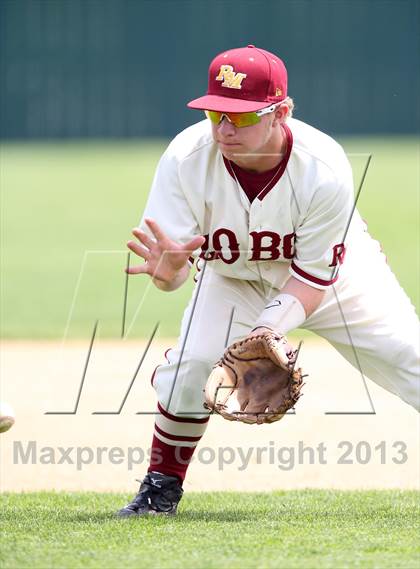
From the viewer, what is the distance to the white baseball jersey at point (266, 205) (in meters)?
3.88

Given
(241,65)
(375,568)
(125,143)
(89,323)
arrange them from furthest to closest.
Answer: (125,143) < (89,323) < (241,65) < (375,568)

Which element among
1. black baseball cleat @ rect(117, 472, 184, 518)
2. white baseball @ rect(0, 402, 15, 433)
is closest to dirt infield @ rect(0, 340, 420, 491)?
black baseball cleat @ rect(117, 472, 184, 518)

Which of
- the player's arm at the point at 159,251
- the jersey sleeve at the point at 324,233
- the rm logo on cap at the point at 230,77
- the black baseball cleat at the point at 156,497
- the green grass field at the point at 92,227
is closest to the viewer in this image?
the player's arm at the point at 159,251

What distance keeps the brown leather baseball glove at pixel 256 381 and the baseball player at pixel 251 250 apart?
0.08m

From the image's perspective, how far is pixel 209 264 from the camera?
165 inches

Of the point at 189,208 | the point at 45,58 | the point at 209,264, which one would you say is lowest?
the point at 45,58

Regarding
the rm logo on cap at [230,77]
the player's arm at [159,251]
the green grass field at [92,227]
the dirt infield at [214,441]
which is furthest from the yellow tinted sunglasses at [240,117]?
the green grass field at [92,227]

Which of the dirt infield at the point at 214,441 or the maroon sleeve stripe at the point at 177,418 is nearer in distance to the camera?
the maroon sleeve stripe at the point at 177,418

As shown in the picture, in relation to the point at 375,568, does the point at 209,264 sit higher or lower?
higher

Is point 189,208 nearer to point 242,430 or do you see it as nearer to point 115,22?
point 242,430

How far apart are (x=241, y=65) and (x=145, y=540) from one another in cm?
163

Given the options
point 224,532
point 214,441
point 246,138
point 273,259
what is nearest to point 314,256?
point 273,259

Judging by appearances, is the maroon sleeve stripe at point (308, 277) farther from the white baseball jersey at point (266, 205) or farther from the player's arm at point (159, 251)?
the player's arm at point (159, 251)

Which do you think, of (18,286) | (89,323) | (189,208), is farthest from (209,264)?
(18,286)
